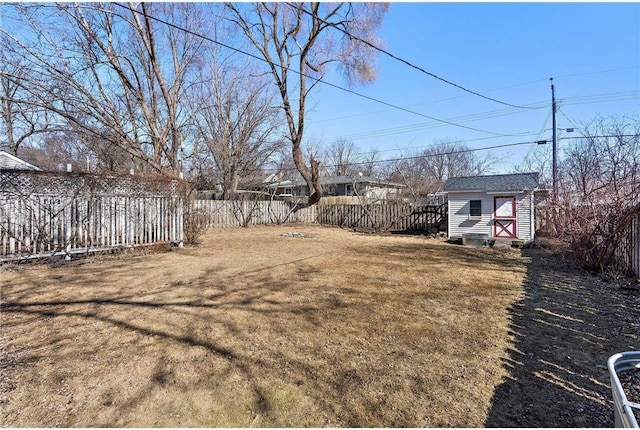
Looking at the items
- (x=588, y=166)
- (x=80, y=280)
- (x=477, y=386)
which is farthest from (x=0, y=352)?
(x=588, y=166)

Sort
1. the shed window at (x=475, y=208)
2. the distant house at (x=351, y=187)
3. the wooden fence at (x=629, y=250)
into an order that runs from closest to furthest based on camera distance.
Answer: the wooden fence at (x=629, y=250) → the shed window at (x=475, y=208) → the distant house at (x=351, y=187)

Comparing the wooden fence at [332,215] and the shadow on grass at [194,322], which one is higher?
the wooden fence at [332,215]

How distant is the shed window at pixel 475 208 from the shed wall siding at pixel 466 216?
4.4 inches

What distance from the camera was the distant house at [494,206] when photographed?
12180mm

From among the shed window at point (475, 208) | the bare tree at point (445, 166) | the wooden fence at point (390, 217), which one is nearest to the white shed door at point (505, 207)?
Answer: the shed window at point (475, 208)

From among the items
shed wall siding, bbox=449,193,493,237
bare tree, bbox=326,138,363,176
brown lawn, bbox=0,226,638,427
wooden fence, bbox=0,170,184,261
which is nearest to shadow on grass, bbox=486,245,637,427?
brown lawn, bbox=0,226,638,427

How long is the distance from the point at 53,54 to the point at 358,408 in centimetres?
1182

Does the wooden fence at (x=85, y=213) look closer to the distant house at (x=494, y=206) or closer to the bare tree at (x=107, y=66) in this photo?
the bare tree at (x=107, y=66)

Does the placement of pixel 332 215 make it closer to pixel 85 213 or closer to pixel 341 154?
pixel 85 213

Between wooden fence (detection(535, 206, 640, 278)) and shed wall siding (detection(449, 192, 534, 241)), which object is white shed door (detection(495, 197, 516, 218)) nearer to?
shed wall siding (detection(449, 192, 534, 241))

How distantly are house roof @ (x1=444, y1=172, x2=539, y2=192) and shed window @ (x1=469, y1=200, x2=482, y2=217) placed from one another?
1.90 ft

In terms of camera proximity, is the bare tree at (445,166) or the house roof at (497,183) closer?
the house roof at (497,183)

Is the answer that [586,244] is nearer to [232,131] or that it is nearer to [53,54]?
[53,54]

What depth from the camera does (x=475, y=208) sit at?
13.2 metres
